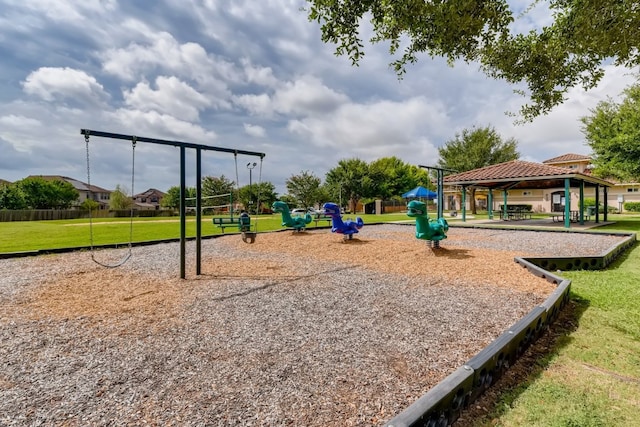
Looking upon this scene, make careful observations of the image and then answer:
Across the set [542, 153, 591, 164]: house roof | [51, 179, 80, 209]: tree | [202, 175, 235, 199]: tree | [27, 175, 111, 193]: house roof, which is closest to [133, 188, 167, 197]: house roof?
[27, 175, 111, 193]: house roof

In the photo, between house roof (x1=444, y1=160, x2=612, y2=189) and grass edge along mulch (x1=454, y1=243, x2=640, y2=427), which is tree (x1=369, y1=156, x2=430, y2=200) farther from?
grass edge along mulch (x1=454, y1=243, x2=640, y2=427)

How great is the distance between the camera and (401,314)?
12.6 feet

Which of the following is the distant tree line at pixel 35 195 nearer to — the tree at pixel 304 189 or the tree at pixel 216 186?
the tree at pixel 216 186

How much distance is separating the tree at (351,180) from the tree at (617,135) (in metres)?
25.7

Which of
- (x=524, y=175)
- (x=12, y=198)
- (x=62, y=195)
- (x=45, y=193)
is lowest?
(x=524, y=175)

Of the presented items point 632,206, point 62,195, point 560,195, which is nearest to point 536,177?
point 560,195

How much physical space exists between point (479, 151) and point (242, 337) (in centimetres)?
3427

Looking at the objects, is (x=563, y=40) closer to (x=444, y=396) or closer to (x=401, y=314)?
(x=401, y=314)

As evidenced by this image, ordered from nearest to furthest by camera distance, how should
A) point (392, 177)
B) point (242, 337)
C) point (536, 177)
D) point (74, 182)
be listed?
point (242, 337), point (536, 177), point (392, 177), point (74, 182)

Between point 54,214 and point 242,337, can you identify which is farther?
point 54,214

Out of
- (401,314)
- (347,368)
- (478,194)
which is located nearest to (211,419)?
(347,368)

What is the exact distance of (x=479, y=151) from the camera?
32.1m

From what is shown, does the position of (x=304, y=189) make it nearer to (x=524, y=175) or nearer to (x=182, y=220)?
(x=524, y=175)

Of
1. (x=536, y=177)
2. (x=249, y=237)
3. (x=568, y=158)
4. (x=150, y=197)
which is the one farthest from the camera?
(x=150, y=197)
